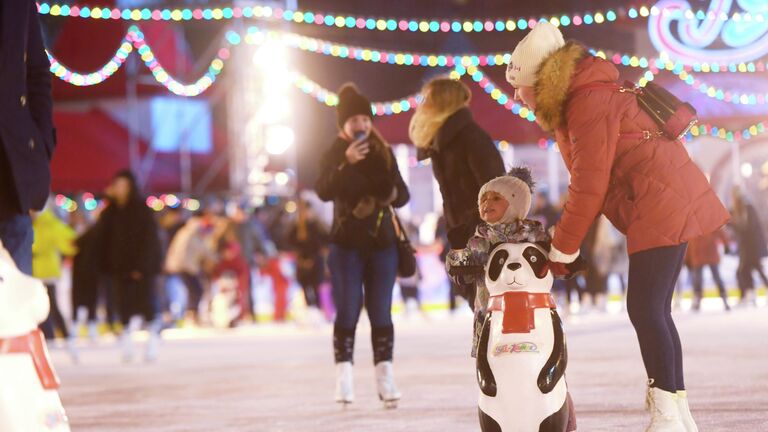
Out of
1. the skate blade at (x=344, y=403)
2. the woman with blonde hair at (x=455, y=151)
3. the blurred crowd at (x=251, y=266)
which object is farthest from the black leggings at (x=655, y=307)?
the blurred crowd at (x=251, y=266)

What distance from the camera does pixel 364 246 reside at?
705 cm

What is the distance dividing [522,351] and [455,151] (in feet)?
6.22

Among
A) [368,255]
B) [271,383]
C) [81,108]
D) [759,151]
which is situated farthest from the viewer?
[81,108]

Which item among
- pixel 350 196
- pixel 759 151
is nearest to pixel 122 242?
pixel 350 196

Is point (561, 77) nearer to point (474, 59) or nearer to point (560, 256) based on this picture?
point (560, 256)

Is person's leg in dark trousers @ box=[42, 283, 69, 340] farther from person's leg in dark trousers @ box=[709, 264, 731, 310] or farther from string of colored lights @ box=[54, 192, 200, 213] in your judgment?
string of colored lights @ box=[54, 192, 200, 213]

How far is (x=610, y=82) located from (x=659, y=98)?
0.18m

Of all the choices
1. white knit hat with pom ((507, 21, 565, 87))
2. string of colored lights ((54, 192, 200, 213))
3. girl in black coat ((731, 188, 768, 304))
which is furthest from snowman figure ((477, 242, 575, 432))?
string of colored lights ((54, 192, 200, 213))

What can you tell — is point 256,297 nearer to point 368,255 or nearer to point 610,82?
point 368,255

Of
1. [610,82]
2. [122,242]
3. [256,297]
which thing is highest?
[610,82]

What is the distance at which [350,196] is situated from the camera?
715 cm

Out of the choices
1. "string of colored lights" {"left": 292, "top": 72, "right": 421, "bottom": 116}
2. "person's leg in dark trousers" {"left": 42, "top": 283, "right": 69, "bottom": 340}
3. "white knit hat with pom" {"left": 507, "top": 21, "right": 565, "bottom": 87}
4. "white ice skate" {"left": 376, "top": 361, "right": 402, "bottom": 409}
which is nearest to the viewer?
"white knit hat with pom" {"left": 507, "top": 21, "right": 565, "bottom": 87}

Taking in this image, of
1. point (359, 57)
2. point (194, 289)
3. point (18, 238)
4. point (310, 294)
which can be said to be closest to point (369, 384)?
point (18, 238)

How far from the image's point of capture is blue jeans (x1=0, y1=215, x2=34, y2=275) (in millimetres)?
4199
